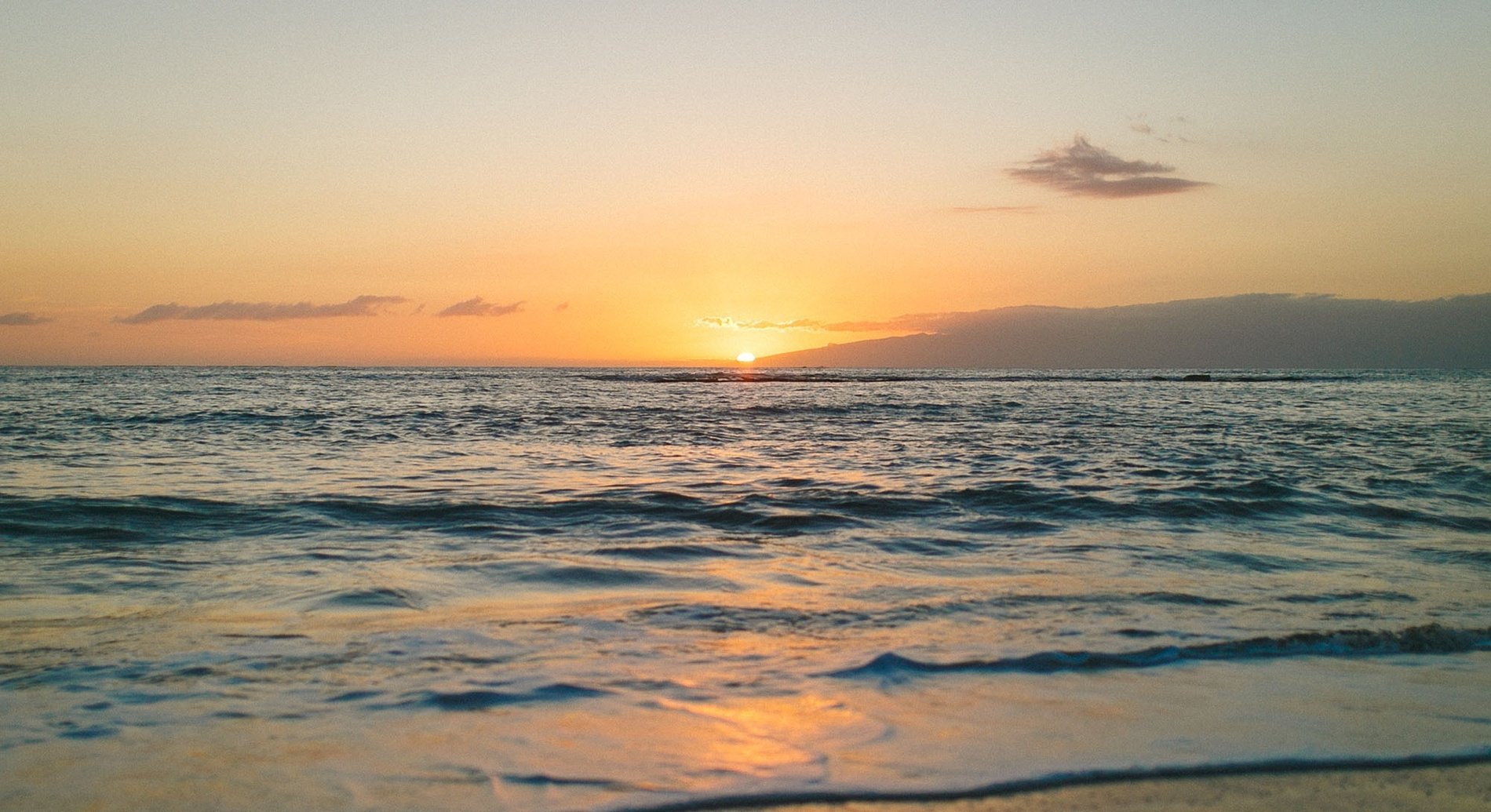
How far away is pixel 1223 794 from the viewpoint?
137 inches

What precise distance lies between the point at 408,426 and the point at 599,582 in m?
18.9

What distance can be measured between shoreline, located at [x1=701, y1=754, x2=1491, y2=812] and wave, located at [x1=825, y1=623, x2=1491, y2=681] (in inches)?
53.1

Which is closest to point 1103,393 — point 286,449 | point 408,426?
point 408,426

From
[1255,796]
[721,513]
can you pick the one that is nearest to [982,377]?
[721,513]

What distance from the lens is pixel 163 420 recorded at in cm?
2547

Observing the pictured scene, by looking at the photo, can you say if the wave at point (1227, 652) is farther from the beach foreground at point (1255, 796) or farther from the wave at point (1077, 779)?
the beach foreground at point (1255, 796)

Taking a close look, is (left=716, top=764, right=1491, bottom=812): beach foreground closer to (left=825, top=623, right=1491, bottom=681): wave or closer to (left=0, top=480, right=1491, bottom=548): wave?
(left=825, top=623, right=1491, bottom=681): wave

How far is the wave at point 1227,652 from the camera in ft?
16.4

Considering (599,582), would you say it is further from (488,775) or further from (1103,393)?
(1103,393)

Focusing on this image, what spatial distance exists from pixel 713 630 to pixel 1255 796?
3.20 m

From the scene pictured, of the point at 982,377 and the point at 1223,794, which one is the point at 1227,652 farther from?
the point at 982,377

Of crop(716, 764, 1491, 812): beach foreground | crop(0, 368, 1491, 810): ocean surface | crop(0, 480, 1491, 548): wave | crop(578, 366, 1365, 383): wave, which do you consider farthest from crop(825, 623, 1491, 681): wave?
crop(578, 366, 1365, 383): wave

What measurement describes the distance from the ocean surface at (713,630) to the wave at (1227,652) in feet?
0.09

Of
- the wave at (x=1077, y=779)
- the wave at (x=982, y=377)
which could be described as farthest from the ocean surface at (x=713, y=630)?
the wave at (x=982, y=377)
